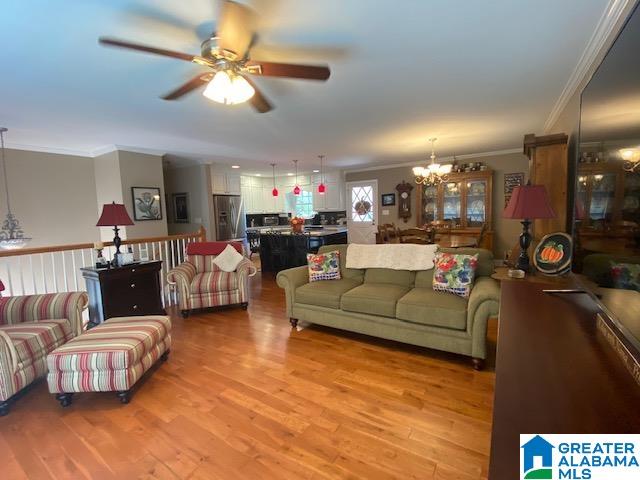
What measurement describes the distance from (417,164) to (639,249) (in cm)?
655

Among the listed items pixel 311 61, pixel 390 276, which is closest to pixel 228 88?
pixel 311 61

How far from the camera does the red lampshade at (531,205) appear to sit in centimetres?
232

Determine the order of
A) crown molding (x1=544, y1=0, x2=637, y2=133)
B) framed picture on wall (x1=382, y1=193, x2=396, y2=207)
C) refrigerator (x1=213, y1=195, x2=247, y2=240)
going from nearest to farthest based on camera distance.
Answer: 1. crown molding (x1=544, y1=0, x2=637, y2=133)
2. refrigerator (x1=213, y1=195, x2=247, y2=240)
3. framed picture on wall (x1=382, y1=193, x2=396, y2=207)

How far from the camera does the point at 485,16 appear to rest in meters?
1.81

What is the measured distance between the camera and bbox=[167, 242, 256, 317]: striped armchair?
3.82 metres

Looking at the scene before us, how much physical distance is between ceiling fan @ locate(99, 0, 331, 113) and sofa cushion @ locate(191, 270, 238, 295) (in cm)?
241

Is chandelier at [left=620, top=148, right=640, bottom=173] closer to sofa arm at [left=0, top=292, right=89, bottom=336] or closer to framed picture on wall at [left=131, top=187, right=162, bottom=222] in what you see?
sofa arm at [left=0, top=292, right=89, bottom=336]

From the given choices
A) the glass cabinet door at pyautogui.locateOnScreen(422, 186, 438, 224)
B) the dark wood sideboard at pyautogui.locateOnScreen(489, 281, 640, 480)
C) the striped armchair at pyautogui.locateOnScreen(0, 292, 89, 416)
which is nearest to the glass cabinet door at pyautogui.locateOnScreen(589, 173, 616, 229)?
the dark wood sideboard at pyautogui.locateOnScreen(489, 281, 640, 480)

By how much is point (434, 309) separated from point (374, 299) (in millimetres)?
534

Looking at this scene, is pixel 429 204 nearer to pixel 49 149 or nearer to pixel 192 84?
pixel 192 84

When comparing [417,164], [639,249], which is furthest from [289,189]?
[639,249]

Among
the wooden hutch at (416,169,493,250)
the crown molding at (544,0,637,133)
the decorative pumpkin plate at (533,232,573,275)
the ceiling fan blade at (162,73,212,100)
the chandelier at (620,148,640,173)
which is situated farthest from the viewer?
the wooden hutch at (416,169,493,250)

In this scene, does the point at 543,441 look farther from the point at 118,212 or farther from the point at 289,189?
the point at 289,189

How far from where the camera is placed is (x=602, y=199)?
1.25 meters
